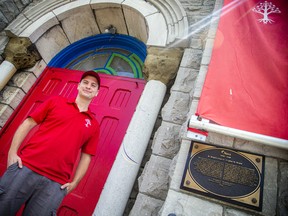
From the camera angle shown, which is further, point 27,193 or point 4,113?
point 4,113

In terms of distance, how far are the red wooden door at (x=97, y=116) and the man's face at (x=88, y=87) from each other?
2.63ft

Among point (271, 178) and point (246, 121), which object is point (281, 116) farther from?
point (271, 178)

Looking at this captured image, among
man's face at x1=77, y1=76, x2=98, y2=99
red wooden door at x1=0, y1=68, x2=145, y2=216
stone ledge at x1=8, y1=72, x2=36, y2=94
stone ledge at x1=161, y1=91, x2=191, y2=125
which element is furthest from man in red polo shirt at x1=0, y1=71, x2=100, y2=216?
stone ledge at x1=8, y1=72, x2=36, y2=94

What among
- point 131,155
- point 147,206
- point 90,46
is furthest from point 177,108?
point 90,46

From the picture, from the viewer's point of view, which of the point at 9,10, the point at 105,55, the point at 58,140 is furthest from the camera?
the point at 105,55

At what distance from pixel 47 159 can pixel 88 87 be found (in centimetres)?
87

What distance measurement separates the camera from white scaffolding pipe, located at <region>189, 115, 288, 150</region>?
1.58 m

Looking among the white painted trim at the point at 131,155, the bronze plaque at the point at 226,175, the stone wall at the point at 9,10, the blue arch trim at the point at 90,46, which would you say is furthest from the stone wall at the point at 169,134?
the stone wall at the point at 9,10

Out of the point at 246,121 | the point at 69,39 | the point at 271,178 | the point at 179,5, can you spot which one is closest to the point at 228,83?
the point at 246,121

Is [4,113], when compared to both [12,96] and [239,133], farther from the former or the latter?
[239,133]

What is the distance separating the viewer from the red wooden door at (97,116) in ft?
8.09

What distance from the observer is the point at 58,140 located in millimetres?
1794

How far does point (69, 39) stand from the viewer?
167 inches

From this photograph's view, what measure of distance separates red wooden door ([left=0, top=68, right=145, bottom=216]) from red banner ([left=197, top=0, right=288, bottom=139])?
1.38 meters
